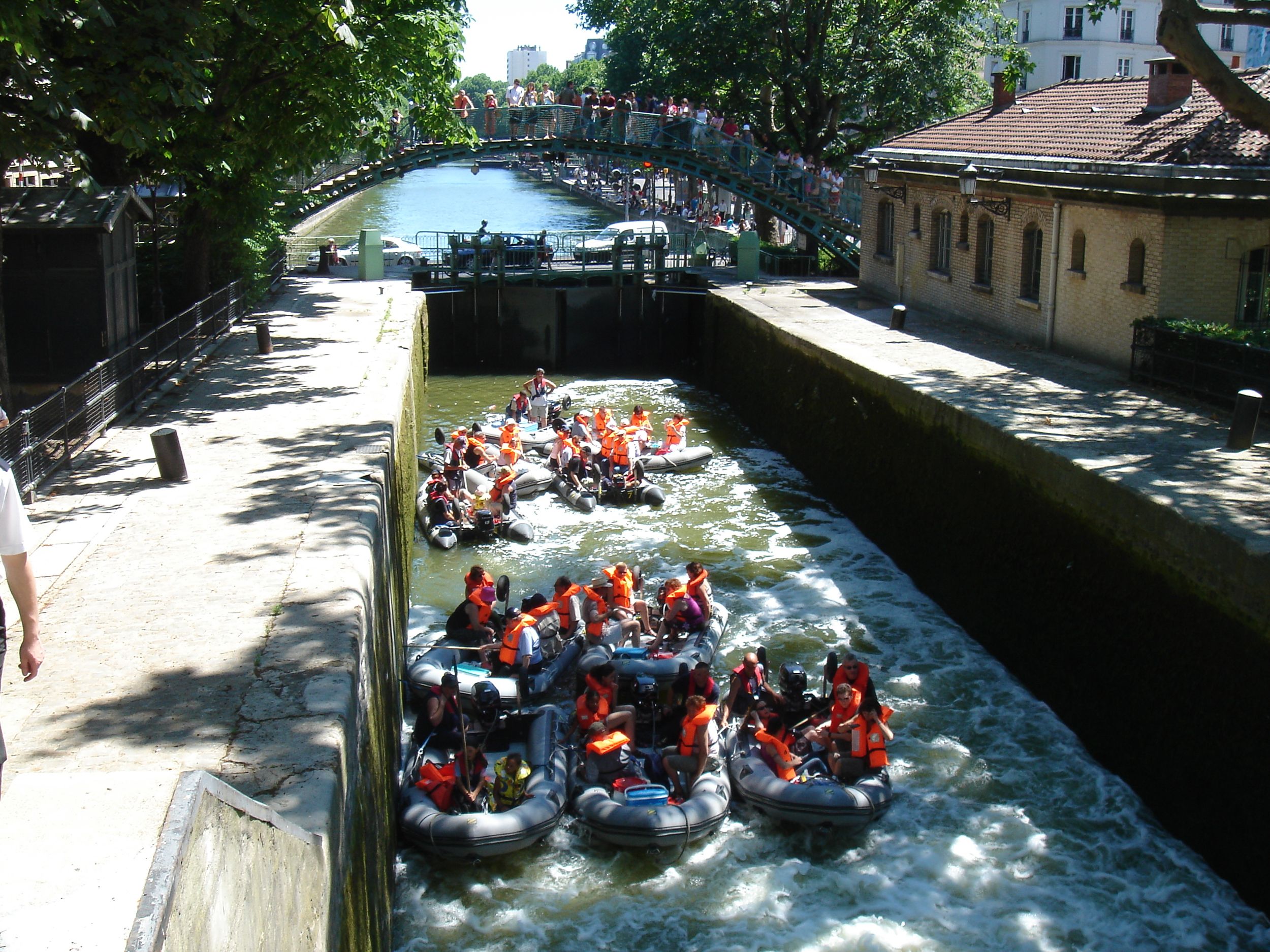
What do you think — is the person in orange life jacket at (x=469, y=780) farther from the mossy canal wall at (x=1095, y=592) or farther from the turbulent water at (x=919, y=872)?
the mossy canal wall at (x=1095, y=592)

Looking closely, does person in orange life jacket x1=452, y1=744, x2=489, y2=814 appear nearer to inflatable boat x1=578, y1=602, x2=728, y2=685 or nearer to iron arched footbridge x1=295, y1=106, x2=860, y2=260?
inflatable boat x1=578, y1=602, x2=728, y2=685

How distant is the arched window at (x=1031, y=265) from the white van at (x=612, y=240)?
12954 mm

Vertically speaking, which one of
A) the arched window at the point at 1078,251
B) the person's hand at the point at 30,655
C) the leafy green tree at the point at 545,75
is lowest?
the person's hand at the point at 30,655

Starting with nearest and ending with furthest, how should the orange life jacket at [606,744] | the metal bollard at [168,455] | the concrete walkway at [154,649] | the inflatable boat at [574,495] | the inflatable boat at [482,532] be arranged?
1. the concrete walkway at [154,649]
2. the orange life jacket at [606,744]
3. the metal bollard at [168,455]
4. the inflatable boat at [482,532]
5. the inflatable boat at [574,495]

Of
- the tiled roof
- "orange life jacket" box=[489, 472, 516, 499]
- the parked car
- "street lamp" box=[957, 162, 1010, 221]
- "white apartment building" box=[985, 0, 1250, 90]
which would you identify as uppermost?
"white apartment building" box=[985, 0, 1250, 90]

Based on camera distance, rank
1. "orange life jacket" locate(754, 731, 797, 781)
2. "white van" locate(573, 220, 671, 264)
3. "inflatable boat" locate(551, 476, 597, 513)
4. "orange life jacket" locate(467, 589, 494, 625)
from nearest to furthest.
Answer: "orange life jacket" locate(754, 731, 797, 781)
"orange life jacket" locate(467, 589, 494, 625)
"inflatable boat" locate(551, 476, 597, 513)
"white van" locate(573, 220, 671, 264)

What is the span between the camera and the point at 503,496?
2003 centimetres

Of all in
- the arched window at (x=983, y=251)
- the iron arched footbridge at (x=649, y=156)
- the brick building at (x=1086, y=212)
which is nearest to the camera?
the brick building at (x=1086, y=212)

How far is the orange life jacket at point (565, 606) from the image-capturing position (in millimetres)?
14961

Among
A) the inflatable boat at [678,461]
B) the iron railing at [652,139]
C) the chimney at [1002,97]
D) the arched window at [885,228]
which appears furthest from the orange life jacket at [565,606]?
the iron railing at [652,139]

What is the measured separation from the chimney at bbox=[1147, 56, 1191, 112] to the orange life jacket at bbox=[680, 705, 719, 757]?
1610cm

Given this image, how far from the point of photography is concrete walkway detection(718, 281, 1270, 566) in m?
13.0

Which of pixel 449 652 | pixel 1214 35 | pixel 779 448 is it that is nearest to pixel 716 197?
pixel 1214 35

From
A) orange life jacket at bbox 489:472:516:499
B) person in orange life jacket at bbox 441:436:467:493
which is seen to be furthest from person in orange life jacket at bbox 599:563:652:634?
person in orange life jacket at bbox 441:436:467:493
